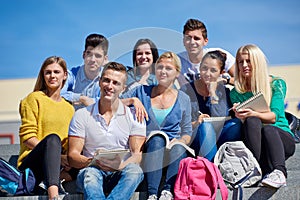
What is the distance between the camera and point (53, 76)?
12.9ft

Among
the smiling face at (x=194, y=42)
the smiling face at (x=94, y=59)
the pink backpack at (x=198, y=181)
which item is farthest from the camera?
the smiling face at (x=194, y=42)

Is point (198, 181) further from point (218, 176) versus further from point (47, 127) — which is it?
point (47, 127)

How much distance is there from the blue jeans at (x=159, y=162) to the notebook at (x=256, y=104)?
53cm

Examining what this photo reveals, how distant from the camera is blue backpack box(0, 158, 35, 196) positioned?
3490 millimetres

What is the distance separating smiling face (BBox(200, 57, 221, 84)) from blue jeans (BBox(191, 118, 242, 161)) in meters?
0.45

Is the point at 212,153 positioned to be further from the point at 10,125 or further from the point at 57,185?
the point at 10,125

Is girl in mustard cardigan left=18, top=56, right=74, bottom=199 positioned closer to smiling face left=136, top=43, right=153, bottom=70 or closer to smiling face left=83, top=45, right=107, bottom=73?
smiling face left=83, top=45, right=107, bottom=73

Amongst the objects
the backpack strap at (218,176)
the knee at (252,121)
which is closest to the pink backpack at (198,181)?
the backpack strap at (218,176)

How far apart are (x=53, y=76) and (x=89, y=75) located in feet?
1.64

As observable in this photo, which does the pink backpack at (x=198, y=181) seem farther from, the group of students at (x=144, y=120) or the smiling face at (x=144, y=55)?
the smiling face at (x=144, y=55)

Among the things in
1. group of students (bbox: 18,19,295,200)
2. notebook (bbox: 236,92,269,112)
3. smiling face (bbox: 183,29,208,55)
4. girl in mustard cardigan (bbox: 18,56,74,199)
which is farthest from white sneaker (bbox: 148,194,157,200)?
smiling face (bbox: 183,29,208,55)

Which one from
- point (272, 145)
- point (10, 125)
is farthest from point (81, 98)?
point (10, 125)

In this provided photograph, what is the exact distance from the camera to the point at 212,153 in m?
3.64

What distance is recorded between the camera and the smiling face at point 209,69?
4.04m
